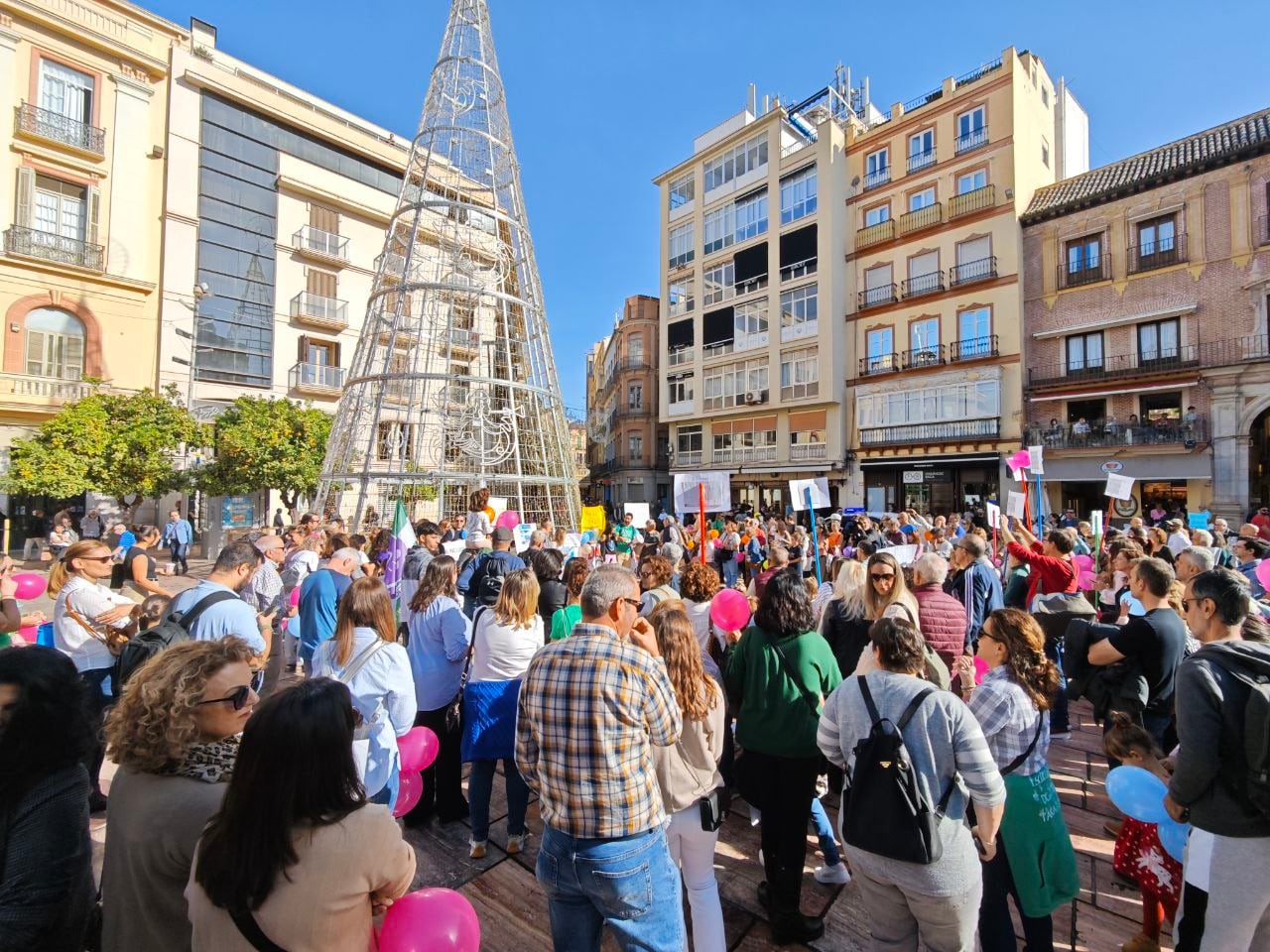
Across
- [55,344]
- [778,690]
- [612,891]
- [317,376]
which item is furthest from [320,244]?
[612,891]

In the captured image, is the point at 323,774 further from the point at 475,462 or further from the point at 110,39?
the point at 110,39

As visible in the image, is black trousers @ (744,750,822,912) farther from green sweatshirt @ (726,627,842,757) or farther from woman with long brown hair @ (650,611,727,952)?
woman with long brown hair @ (650,611,727,952)

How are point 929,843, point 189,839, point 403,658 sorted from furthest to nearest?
point 403,658
point 929,843
point 189,839

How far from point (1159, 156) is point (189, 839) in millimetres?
31006

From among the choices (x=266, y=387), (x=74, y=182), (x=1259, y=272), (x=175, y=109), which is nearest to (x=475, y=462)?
(x=266, y=387)

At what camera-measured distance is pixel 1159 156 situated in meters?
21.6

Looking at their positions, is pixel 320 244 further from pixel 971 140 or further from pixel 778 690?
pixel 778 690

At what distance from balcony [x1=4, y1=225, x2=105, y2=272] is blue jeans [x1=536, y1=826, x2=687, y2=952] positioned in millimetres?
25192

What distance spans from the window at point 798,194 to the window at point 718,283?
11.9 feet

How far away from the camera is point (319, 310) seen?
24.4m

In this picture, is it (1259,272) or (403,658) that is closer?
(403,658)

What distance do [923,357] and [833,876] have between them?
2561 cm

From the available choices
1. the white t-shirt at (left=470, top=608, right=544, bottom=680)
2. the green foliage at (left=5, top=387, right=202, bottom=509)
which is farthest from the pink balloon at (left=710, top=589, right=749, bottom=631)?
the green foliage at (left=5, top=387, right=202, bottom=509)

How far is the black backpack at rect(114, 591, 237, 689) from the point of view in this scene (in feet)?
10.2
